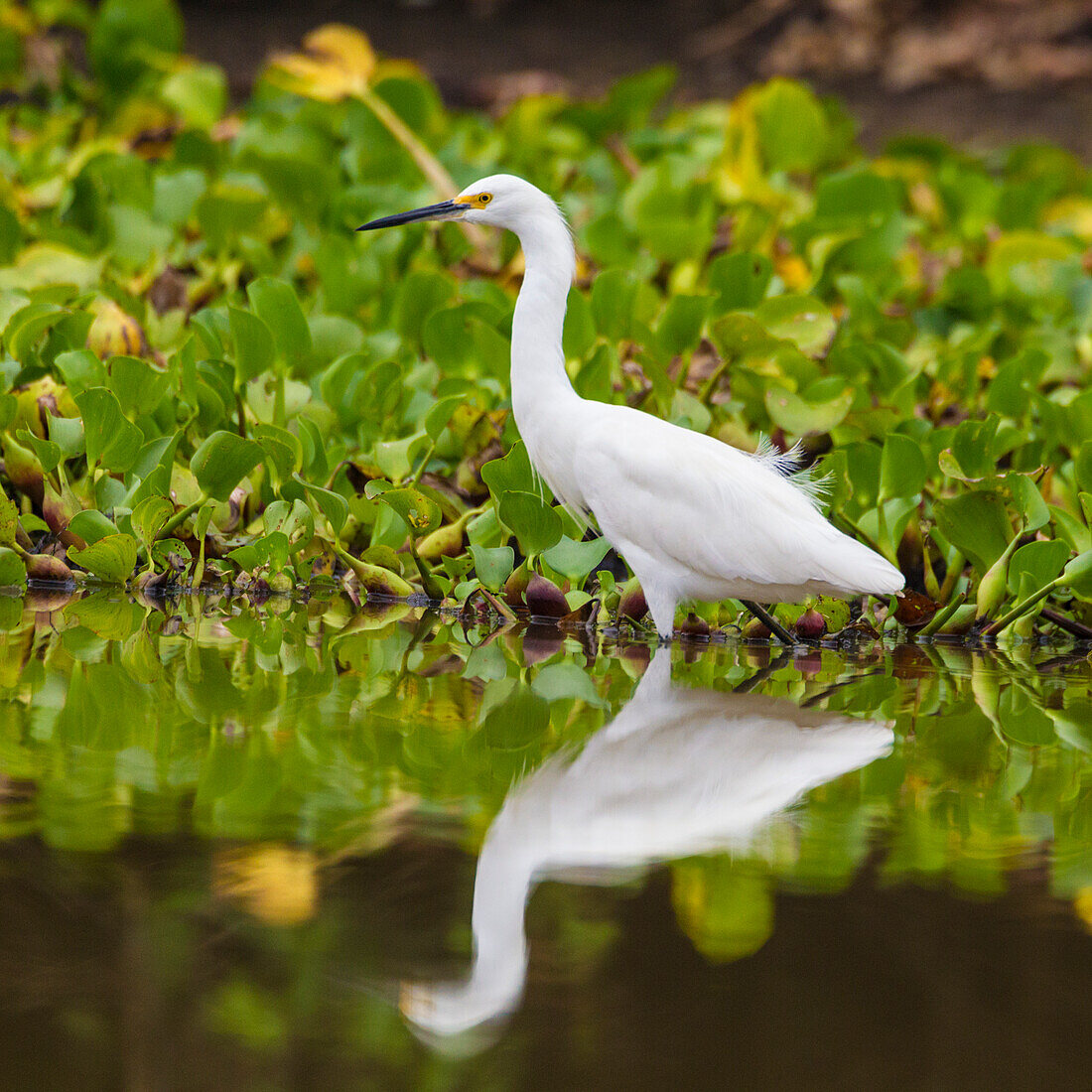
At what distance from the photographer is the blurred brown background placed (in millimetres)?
10945

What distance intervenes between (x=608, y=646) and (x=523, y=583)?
37 cm

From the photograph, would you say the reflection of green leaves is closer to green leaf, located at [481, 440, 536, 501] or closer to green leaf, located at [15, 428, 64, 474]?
green leaf, located at [481, 440, 536, 501]

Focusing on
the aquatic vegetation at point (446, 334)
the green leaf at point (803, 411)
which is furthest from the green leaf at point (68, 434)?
the green leaf at point (803, 411)

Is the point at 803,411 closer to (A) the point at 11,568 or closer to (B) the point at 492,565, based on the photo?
(B) the point at 492,565

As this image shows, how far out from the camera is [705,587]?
3805mm

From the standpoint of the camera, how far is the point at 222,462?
12.8 feet

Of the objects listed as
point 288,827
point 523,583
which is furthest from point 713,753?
point 523,583

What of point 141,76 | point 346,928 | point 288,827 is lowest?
point 346,928

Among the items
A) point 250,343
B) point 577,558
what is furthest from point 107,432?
point 577,558

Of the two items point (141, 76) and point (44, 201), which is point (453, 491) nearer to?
point (44, 201)

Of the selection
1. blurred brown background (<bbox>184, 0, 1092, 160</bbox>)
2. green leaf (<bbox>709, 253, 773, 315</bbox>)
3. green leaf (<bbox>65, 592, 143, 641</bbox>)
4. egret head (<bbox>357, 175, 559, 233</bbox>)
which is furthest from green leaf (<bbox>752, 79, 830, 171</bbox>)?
green leaf (<bbox>65, 592, 143, 641</bbox>)

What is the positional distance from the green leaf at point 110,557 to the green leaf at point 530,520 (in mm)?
1017

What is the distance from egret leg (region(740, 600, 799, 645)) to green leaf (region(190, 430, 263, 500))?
4.67 ft

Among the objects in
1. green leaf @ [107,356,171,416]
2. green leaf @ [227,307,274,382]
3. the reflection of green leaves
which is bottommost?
the reflection of green leaves
